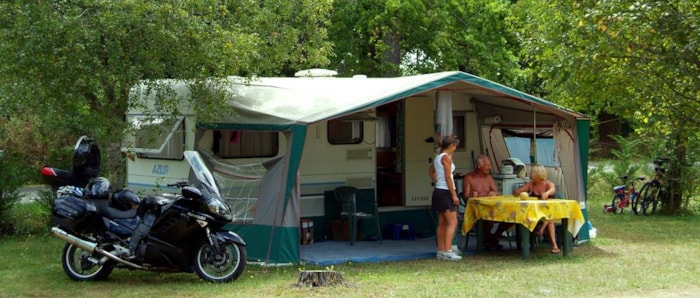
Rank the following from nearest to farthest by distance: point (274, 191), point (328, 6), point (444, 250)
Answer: point (274, 191)
point (444, 250)
point (328, 6)

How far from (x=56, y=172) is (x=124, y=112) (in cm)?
128

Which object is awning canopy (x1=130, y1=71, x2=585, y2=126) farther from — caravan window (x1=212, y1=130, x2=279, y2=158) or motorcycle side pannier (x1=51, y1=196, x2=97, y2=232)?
motorcycle side pannier (x1=51, y1=196, x2=97, y2=232)

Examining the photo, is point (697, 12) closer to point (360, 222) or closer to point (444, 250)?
point (444, 250)

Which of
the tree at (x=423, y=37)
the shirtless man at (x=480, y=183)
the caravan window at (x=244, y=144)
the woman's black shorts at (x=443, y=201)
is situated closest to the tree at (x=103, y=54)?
the caravan window at (x=244, y=144)

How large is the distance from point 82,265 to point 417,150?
16.6 ft

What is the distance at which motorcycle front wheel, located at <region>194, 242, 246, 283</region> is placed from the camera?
9.34 metres

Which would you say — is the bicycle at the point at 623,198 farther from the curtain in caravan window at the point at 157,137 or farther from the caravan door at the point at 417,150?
the curtain in caravan window at the point at 157,137

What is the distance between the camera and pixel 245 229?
10648 mm

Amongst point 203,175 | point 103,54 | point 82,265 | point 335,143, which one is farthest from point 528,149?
point 82,265

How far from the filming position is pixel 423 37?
2036 cm

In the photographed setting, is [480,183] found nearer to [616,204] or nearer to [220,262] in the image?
[220,262]

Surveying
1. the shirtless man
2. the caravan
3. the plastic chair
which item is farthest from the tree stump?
the plastic chair

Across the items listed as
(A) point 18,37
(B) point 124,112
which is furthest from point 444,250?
(A) point 18,37

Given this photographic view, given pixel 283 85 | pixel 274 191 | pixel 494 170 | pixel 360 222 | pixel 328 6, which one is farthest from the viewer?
pixel 328 6
